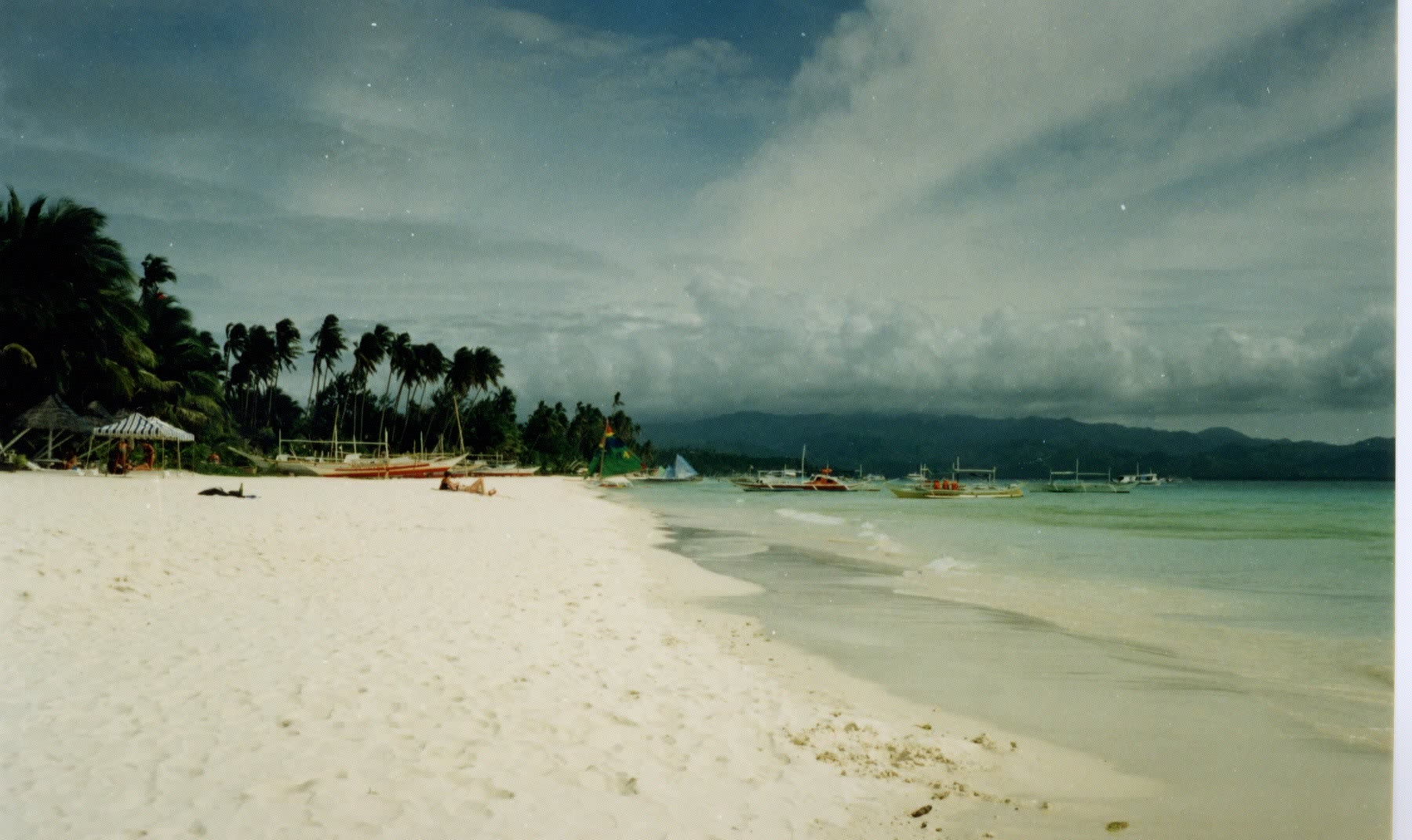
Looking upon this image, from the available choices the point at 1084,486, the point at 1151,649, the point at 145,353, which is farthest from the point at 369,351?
the point at 1084,486

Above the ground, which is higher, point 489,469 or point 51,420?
point 51,420

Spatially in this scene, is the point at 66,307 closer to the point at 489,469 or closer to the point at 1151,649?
the point at 1151,649

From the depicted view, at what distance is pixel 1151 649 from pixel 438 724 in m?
6.06

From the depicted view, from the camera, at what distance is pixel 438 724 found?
3.64 meters

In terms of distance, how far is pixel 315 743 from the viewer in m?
3.31

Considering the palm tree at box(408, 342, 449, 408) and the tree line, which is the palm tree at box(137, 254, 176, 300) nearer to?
the tree line

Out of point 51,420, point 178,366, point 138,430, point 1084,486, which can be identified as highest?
point 178,366

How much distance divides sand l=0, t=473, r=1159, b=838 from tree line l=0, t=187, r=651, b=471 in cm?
1504

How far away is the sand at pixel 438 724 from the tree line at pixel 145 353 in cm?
1504

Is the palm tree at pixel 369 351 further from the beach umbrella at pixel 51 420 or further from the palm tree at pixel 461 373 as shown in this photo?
the beach umbrella at pixel 51 420

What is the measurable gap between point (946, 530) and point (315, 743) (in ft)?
70.2

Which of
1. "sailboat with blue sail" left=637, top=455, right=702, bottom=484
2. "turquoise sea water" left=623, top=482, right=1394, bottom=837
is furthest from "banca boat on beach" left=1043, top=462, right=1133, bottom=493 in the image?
"turquoise sea water" left=623, top=482, right=1394, bottom=837

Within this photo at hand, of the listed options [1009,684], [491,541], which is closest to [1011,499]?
[491,541]

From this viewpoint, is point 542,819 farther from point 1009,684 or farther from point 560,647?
point 1009,684
